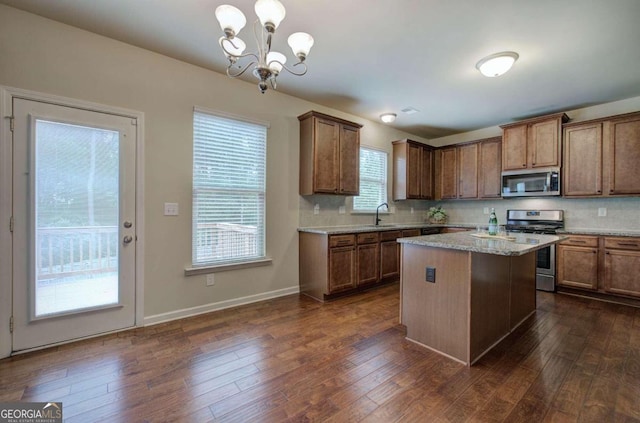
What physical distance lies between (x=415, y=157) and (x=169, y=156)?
4196 mm

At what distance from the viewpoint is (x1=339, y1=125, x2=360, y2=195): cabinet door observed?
402 centimetres

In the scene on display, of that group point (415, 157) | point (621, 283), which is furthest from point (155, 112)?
point (621, 283)

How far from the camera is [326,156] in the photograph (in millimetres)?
3844

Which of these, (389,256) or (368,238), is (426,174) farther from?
(368,238)

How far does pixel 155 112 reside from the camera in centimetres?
281

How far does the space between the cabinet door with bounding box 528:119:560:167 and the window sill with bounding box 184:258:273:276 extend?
14.1 feet

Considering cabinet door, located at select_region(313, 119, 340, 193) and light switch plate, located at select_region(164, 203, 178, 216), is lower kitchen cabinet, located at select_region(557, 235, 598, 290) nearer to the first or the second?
cabinet door, located at select_region(313, 119, 340, 193)

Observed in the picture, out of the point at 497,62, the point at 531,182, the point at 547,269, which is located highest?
the point at 497,62

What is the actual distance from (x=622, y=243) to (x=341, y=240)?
11.5ft

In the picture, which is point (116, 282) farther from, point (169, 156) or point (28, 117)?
point (28, 117)

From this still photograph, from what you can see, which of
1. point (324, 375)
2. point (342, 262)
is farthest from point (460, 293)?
point (342, 262)

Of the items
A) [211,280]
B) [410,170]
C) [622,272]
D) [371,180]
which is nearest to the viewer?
[211,280]

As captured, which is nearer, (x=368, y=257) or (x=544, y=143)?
(x=368, y=257)

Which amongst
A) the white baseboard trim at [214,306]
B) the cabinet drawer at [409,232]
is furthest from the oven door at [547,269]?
the white baseboard trim at [214,306]
